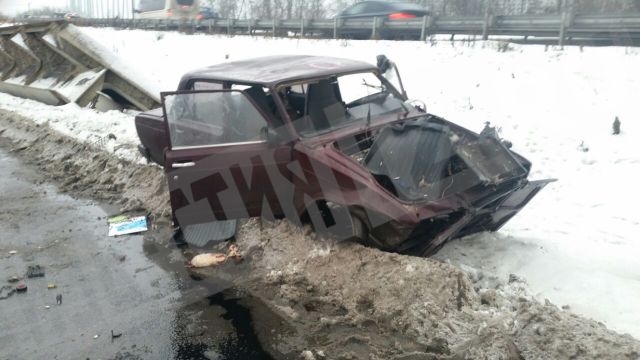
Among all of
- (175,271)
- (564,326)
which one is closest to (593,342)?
(564,326)

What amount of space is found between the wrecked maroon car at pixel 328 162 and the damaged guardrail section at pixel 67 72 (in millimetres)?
5895

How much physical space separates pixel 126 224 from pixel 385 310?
3387 mm

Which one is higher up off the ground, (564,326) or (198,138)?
(198,138)

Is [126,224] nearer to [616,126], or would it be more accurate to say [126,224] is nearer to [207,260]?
[207,260]

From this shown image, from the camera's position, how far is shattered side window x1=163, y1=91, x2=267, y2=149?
4691 millimetres

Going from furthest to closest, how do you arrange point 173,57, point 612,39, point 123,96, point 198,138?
1. point 173,57
2. point 123,96
3. point 612,39
4. point 198,138

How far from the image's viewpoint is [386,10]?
1587 centimetres

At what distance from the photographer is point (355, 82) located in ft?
18.7

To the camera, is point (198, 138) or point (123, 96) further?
point (123, 96)

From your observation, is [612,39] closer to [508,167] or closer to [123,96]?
[508,167]

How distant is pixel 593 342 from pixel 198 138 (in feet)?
11.4

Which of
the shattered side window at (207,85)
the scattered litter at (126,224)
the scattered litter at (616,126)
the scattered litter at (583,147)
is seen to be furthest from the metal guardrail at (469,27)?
the scattered litter at (126,224)

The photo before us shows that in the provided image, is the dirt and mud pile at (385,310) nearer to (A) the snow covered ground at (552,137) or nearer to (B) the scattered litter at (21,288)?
(A) the snow covered ground at (552,137)

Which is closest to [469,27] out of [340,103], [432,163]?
[340,103]
